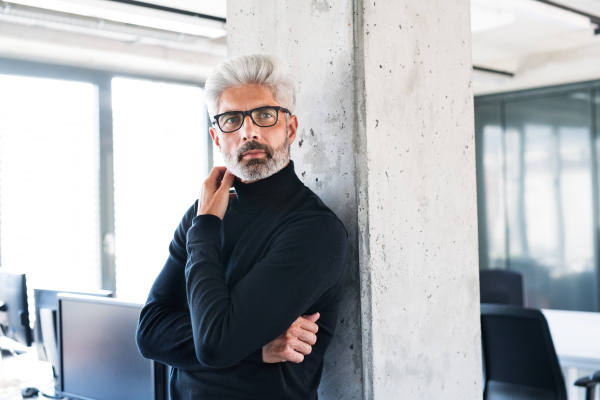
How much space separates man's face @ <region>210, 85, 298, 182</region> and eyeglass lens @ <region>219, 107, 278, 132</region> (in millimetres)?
10

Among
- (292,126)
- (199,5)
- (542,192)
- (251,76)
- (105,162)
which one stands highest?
(199,5)

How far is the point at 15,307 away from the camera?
272 cm

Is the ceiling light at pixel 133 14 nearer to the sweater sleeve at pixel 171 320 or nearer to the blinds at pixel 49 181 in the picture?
the blinds at pixel 49 181

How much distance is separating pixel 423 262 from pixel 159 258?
4.04m

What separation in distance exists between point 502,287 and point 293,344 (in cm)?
286

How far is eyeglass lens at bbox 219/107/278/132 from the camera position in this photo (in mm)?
1385

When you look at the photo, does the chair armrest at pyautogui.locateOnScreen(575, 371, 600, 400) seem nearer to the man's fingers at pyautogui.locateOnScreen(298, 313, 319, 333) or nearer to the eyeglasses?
the man's fingers at pyautogui.locateOnScreen(298, 313, 319, 333)

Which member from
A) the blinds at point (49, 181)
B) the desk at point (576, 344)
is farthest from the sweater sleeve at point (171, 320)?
the blinds at point (49, 181)

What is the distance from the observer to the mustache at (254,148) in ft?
4.50

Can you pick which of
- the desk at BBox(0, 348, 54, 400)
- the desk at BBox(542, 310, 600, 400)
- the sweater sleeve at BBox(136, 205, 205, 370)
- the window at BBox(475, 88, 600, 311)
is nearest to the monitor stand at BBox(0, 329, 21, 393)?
the desk at BBox(0, 348, 54, 400)

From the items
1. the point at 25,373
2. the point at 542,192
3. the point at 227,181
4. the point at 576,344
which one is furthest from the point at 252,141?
the point at 542,192

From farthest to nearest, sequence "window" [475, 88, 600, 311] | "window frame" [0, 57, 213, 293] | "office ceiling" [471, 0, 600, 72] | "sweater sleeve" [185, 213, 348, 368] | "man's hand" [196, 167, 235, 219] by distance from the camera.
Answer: "window" [475, 88, 600, 311]
"window frame" [0, 57, 213, 293]
"office ceiling" [471, 0, 600, 72]
"man's hand" [196, 167, 235, 219]
"sweater sleeve" [185, 213, 348, 368]

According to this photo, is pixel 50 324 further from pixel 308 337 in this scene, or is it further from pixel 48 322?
pixel 308 337

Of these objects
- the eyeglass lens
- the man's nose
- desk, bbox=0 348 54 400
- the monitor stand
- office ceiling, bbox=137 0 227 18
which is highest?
office ceiling, bbox=137 0 227 18
